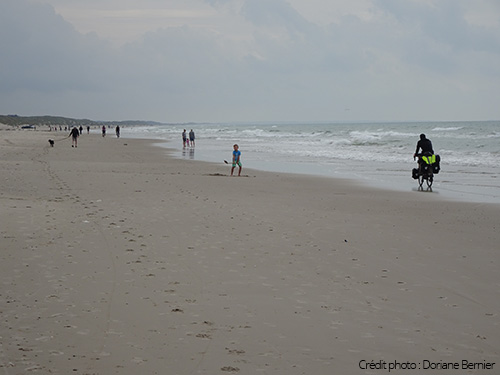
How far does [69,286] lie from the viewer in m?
5.82

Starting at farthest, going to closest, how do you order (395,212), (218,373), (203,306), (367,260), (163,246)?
1. (395,212)
2. (163,246)
3. (367,260)
4. (203,306)
5. (218,373)

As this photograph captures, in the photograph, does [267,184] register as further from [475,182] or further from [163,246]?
[163,246]

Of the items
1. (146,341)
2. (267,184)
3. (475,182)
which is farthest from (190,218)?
(475,182)

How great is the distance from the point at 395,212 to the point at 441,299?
607cm

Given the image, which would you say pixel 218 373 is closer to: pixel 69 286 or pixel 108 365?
pixel 108 365

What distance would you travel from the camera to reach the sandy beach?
4.23 meters

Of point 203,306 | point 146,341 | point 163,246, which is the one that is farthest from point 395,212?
point 146,341

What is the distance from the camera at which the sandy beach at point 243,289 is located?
167 inches

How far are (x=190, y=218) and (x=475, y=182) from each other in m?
12.0

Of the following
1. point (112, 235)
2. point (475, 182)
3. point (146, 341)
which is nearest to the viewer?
point (146, 341)

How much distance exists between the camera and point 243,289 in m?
5.95

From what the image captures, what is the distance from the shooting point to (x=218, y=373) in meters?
3.95

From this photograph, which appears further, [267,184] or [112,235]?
[267,184]

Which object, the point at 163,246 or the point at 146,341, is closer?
the point at 146,341
